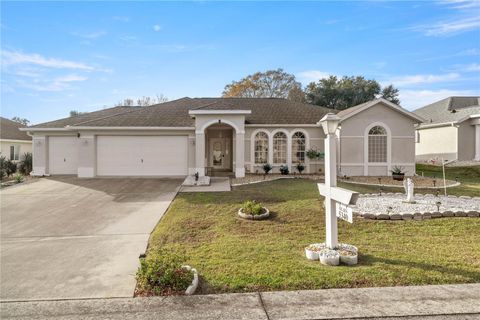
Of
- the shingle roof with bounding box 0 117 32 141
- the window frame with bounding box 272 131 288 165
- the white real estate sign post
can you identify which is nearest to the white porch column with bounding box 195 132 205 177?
the window frame with bounding box 272 131 288 165

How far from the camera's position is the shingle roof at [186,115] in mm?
17688

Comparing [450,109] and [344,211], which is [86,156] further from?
[450,109]

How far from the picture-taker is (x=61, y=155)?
18672mm

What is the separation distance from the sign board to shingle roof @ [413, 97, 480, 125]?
2267 centimetres

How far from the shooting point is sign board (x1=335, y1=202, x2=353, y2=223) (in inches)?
210

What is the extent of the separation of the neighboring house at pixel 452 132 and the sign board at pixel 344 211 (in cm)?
1915

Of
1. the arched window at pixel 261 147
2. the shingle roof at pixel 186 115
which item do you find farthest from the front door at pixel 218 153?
the arched window at pixel 261 147

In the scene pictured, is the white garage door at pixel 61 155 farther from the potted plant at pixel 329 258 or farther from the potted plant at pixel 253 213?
the potted plant at pixel 329 258

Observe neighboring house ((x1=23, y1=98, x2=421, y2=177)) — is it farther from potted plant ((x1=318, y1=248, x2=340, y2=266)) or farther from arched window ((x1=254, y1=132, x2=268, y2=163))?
potted plant ((x1=318, y1=248, x2=340, y2=266))

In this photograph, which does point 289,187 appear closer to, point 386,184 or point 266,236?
point 386,184

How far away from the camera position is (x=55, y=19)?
1009 cm

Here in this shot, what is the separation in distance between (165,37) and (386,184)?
12280mm

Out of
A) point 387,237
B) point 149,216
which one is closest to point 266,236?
point 387,237

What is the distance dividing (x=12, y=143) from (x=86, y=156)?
11.7 metres
